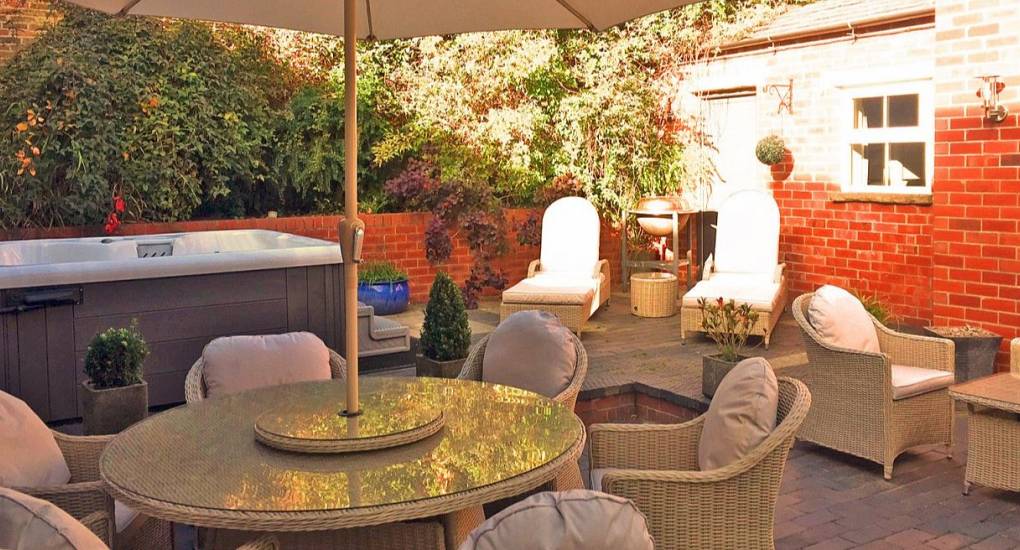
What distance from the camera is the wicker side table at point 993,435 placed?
445 centimetres

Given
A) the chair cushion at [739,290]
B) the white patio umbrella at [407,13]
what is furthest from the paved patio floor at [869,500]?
the white patio umbrella at [407,13]

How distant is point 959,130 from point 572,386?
13.6 feet

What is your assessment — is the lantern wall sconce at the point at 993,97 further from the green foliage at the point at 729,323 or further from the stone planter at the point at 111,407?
the stone planter at the point at 111,407

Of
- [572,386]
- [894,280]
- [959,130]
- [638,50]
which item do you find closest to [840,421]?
[572,386]

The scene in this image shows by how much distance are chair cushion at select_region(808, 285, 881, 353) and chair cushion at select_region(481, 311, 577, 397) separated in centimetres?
165

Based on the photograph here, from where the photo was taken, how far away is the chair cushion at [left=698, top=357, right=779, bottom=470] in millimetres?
3125

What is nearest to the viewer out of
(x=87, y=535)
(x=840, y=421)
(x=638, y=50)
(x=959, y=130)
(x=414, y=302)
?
(x=87, y=535)

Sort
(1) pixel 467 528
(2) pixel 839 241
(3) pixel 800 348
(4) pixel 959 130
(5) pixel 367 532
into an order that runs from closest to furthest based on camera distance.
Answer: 1. (5) pixel 367 532
2. (1) pixel 467 528
3. (4) pixel 959 130
4. (3) pixel 800 348
5. (2) pixel 839 241

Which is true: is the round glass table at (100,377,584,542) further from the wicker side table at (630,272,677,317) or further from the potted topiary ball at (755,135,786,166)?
the potted topiary ball at (755,135,786,166)

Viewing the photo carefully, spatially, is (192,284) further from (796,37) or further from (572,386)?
(796,37)

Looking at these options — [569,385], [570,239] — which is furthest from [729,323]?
[570,239]

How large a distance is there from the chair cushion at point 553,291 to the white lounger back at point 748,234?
1132mm

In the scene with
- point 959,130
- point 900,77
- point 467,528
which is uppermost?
point 900,77

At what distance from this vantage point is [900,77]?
26.7 ft
